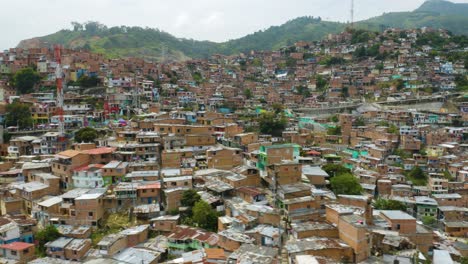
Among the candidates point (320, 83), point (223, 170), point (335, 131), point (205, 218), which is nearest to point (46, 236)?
point (205, 218)

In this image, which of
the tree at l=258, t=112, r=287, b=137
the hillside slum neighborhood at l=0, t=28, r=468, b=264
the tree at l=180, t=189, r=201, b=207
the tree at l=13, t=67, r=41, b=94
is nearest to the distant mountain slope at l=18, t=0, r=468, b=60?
the tree at l=13, t=67, r=41, b=94

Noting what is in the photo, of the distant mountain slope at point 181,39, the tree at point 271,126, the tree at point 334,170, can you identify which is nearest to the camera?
the tree at point 334,170

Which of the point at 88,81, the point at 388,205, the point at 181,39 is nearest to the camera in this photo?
the point at 388,205

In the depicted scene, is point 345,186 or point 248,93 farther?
point 248,93

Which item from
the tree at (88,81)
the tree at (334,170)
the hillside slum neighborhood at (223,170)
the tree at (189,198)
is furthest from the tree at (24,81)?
the tree at (334,170)

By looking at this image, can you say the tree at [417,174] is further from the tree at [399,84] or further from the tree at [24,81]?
the tree at [24,81]

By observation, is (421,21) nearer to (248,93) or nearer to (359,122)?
(248,93)
